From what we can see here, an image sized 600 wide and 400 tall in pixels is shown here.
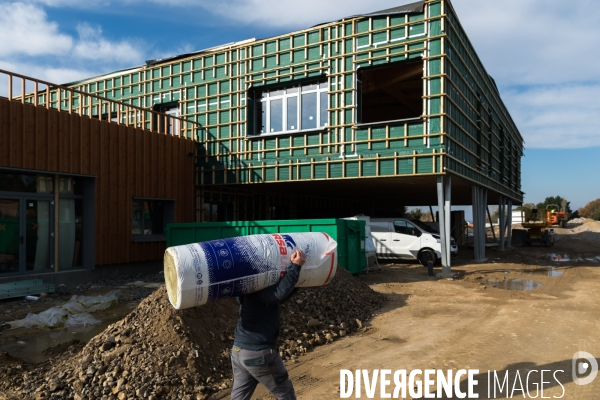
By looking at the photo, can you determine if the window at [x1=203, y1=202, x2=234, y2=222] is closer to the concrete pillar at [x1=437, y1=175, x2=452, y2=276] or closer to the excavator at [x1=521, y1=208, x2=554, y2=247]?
the concrete pillar at [x1=437, y1=175, x2=452, y2=276]

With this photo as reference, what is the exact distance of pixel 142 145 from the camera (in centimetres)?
1575

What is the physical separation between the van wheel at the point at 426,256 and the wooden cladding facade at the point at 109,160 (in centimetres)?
889

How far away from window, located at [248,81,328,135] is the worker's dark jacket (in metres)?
12.2

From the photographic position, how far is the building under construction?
13945 mm

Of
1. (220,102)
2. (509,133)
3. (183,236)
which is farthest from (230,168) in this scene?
(509,133)

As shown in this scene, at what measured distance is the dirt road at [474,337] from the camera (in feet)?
17.8

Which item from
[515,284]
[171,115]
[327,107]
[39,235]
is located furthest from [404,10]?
[39,235]

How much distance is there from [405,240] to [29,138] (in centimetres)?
1268

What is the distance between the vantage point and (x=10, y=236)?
12.1m

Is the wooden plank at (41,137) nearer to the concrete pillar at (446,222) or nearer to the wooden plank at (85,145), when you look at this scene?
the wooden plank at (85,145)

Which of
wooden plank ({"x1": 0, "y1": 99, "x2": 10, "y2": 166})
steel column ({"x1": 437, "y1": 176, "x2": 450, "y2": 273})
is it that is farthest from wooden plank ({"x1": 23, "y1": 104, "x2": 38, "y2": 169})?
steel column ({"x1": 437, "y1": 176, "x2": 450, "y2": 273})

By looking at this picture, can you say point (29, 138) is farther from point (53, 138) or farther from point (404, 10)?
point (404, 10)

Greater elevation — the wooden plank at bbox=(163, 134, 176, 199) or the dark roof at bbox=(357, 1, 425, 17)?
the dark roof at bbox=(357, 1, 425, 17)

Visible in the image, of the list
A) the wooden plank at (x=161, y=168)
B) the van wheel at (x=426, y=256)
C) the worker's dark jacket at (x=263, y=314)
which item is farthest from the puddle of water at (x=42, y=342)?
the van wheel at (x=426, y=256)
